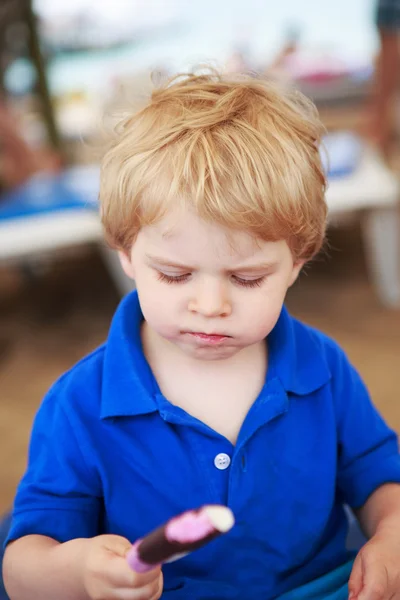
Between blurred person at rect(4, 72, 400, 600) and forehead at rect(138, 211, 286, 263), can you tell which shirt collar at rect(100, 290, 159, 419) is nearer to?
blurred person at rect(4, 72, 400, 600)

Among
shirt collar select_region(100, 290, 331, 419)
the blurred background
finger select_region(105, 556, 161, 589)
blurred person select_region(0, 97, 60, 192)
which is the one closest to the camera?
finger select_region(105, 556, 161, 589)

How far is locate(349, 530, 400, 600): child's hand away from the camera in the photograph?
1.80 feet

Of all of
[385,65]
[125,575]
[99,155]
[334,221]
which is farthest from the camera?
[385,65]

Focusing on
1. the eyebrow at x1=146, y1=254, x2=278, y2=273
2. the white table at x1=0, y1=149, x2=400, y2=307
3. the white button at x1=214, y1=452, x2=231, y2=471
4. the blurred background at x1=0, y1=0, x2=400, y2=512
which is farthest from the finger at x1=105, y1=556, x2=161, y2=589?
the white table at x1=0, y1=149, x2=400, y2=307

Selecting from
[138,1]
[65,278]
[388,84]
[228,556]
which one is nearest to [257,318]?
[228,556]

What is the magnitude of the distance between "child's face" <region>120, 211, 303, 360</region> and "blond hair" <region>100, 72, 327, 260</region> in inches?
0.5

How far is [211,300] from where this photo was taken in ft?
1.66

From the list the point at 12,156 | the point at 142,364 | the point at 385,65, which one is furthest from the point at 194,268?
the point at 385,65

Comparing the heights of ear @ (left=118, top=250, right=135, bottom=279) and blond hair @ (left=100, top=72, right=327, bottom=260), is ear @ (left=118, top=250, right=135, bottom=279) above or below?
below

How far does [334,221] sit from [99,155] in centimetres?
102

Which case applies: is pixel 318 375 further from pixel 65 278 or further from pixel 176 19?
pixel 176 19

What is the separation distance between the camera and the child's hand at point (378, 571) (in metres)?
0.55

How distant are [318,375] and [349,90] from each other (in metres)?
2.79

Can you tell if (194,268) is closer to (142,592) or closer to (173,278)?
(173,278)
